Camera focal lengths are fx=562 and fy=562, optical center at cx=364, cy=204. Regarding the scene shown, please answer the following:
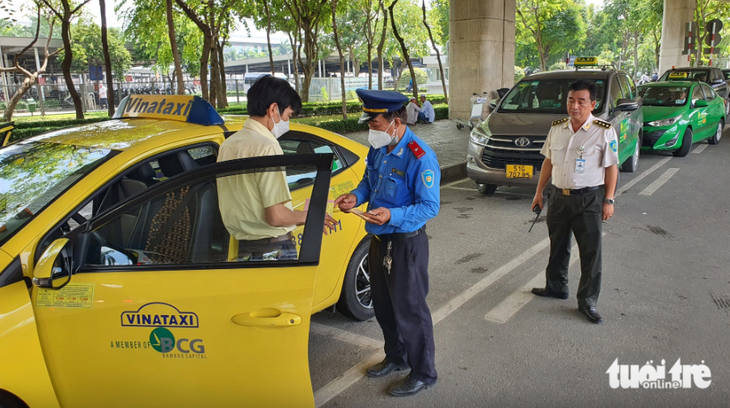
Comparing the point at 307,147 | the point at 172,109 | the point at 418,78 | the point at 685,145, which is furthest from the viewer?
the point at 418,78

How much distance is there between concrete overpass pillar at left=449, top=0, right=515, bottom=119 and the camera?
56.2 feet

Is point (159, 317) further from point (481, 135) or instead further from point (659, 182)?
point (659, 182)

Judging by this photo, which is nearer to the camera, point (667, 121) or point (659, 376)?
point (659, 376)

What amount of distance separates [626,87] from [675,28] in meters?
23.8

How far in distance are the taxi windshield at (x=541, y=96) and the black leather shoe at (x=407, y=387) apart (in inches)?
238

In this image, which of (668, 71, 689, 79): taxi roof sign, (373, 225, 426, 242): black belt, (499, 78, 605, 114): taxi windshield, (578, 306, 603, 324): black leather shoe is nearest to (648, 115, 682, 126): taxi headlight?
(499, 78, 605, 114): taxi windshield

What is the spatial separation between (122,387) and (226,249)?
675mm

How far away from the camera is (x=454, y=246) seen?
5973 millimetres

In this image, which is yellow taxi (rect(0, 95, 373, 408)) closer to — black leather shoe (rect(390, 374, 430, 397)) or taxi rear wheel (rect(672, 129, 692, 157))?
black leather shoe (rect(390, 374, 430, 397))

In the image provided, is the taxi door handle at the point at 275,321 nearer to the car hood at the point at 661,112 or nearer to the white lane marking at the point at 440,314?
the white lane marking at the point at 440,314

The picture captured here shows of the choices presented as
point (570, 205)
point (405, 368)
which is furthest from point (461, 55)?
point (405, 368)

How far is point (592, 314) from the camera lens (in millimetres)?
4031

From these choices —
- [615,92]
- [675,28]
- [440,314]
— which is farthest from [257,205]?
[675,28]

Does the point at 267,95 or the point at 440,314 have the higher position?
the point at 267,95
